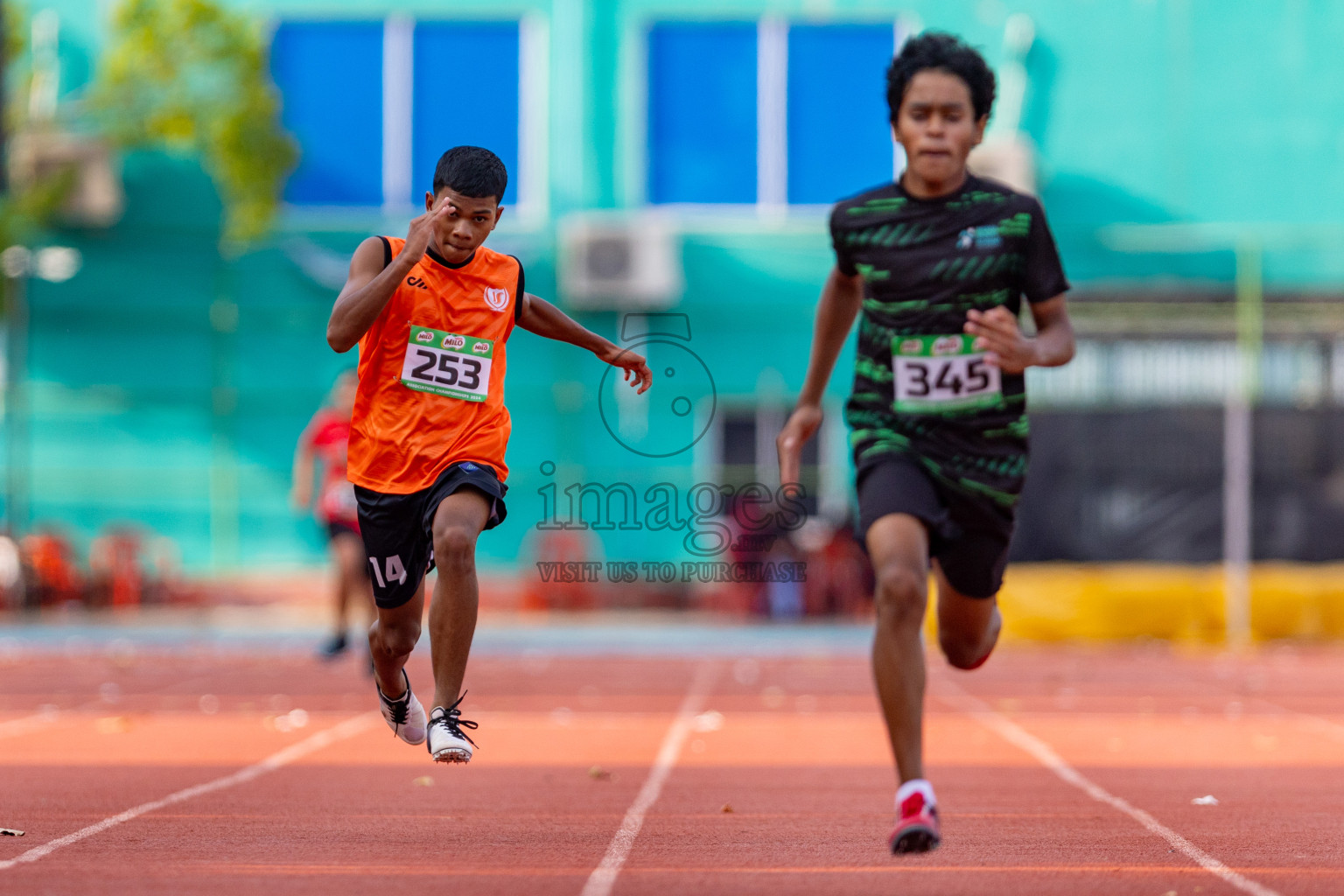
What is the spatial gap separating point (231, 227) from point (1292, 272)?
12967 millimetres

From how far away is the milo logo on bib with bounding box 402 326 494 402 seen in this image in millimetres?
5730

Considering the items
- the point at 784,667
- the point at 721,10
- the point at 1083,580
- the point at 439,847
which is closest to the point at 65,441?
the point at 721,10

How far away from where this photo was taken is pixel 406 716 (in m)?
6.45

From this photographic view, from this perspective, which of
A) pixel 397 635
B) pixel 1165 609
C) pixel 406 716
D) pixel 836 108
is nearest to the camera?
pixel 397 635

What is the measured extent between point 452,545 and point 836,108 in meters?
17.3

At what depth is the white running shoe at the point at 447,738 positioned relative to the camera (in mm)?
5547

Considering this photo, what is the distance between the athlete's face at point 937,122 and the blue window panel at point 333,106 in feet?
57.2

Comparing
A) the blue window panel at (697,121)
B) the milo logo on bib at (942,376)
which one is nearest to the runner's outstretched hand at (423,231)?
the milo logo on bib at (942,376)

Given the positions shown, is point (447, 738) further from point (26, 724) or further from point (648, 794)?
point (26, 724)

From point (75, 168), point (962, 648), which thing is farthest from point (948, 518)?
point (75, 168)

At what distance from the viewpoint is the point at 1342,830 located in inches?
239

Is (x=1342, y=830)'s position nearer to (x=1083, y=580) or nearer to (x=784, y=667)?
(x=784, y=667)

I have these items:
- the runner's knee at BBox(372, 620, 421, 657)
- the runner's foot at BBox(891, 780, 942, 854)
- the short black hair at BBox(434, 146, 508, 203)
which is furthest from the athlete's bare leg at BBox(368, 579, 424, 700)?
the runner's foot at BBox(891, 780, 942, 854)

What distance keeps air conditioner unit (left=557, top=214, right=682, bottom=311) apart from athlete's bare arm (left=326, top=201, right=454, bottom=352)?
50.7 ft
